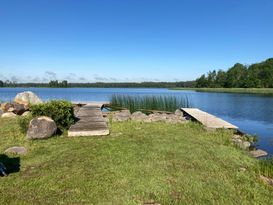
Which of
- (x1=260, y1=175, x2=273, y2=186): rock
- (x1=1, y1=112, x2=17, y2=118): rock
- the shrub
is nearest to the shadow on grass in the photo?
(x1=260, y1=175, x2=273, y2=186): rock

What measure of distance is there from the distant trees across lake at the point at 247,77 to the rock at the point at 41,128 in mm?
69247

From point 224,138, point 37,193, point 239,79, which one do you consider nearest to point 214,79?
point 239,79

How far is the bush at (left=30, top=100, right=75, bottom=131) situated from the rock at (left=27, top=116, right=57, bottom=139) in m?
0.63

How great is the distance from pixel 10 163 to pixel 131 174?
2.52 m

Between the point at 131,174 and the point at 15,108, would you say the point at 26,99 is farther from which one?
the point at 131,174

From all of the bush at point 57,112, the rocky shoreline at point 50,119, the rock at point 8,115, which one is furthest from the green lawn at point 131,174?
the rock at point 8,115

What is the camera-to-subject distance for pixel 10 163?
523 centimetres

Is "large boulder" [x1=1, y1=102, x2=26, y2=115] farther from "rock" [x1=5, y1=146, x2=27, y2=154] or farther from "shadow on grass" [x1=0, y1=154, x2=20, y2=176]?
"shadow on grass" [x1=0, y1=154, x2=20, y2=176]

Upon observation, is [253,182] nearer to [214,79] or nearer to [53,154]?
[53,154]

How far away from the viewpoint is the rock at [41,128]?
24.3 feet

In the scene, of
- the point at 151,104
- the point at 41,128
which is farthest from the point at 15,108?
the point at 151,104

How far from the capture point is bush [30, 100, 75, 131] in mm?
8430

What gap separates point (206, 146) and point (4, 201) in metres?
4.91

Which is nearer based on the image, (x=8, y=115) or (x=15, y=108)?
(x=8, y=115)
